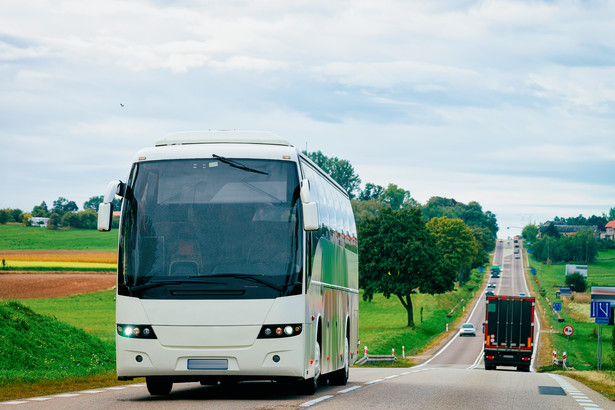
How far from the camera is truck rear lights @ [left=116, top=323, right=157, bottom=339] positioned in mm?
12812

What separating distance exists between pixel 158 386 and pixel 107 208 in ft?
10.9

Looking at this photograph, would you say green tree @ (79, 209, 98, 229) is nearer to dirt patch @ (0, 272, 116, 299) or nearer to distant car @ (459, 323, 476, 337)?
dirt patch @ (0, 272, 116, 299)

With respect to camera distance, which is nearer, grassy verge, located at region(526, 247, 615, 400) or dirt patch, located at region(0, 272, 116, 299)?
grassy verge, located at region(526, 247, 615, 400)

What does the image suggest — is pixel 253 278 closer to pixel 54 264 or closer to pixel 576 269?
pixel 54 264

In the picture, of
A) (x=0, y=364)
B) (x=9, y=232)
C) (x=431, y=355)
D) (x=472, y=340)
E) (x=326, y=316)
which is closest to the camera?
(x=326, y=316)

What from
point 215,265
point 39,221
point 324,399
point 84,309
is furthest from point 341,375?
point 39,221

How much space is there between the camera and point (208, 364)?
12750 mm

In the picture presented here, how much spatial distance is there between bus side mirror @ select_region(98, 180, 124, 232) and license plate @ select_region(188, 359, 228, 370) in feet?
7.14

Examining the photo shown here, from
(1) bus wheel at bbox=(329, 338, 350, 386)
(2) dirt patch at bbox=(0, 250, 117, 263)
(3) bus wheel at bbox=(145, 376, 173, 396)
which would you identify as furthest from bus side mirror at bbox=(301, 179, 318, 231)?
(2) dirt patch at bbox=(0, 250, 117, 263)

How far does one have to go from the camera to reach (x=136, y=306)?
12.8 metres

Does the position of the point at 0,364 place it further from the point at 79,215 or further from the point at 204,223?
the point at 79,215

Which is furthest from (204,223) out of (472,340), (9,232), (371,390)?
(9,232)

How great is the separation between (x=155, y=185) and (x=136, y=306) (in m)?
1.77

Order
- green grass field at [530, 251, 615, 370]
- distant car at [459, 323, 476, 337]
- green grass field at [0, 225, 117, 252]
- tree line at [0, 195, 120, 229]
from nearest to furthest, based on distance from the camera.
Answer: green grass field at [530, 251, 615, 370]
distant car at [459, 323, 476, 337]
green grass field at [0, 225, 117, 252]
tree line at [0, 195, 120, 229]
